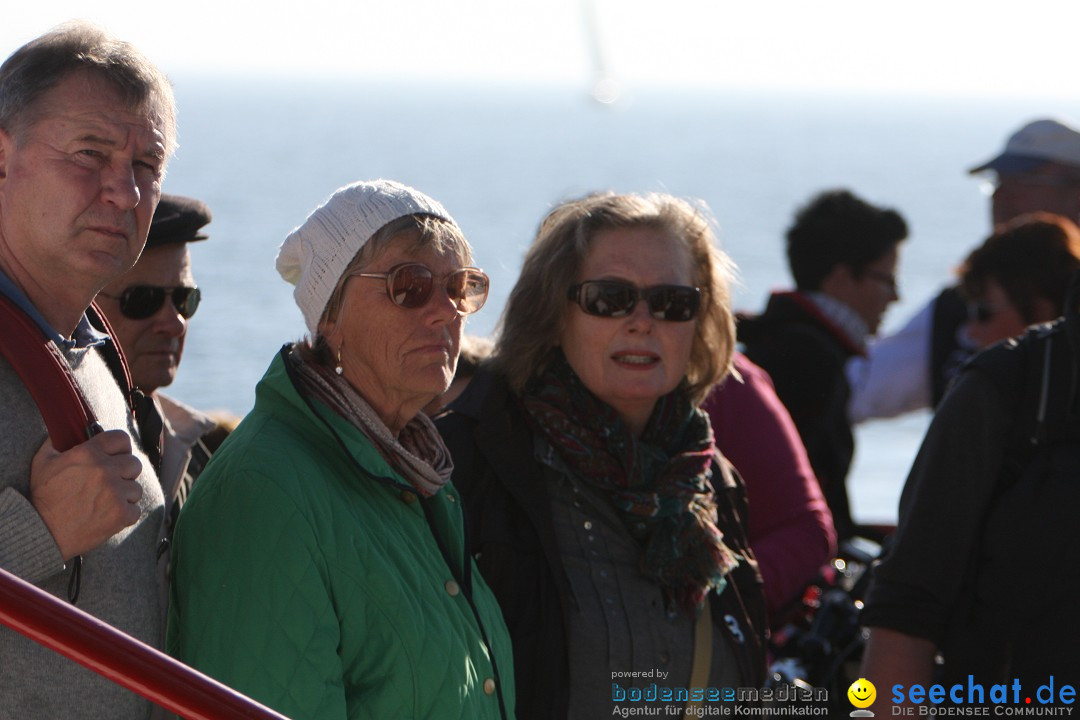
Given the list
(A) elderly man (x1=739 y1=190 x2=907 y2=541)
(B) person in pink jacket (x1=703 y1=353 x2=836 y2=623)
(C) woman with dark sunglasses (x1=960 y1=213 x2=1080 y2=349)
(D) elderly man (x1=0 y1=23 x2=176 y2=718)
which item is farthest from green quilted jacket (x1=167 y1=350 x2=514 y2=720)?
(A) elderly man (x1=739 y1=190 x2=907 y2=541)

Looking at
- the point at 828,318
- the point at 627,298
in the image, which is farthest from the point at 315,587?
the point at 828,318

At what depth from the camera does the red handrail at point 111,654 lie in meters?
1.69

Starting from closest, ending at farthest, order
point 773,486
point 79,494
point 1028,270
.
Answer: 1. point 79,494
2. point 773,486
3. point 1028,270

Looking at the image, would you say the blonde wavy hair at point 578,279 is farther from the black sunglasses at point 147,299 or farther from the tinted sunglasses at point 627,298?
the black sunglasses at point 147,299

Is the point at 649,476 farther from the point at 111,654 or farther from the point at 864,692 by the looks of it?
the point at 111,654

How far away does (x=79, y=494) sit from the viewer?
76.3 inches

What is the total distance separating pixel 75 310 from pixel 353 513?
0.56 m

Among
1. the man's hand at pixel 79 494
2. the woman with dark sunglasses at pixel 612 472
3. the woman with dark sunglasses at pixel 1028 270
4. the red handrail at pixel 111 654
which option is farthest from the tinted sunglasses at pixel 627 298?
the red handrail at pixel 111 654

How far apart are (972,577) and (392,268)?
4.89 ft

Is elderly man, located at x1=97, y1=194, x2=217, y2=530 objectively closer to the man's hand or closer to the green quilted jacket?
the green quilted jacket

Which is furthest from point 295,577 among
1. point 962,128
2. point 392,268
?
point 962,128

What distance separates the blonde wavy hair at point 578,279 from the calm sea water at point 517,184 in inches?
6.9

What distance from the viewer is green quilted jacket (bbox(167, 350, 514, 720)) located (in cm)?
209

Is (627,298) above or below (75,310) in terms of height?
below
